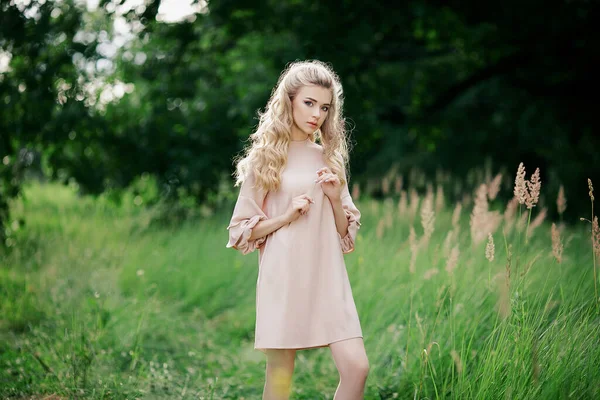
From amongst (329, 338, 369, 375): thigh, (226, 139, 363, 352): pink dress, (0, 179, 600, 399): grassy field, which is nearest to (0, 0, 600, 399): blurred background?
(0, 179, 600, 399): grassy field

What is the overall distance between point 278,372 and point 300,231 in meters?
0.67

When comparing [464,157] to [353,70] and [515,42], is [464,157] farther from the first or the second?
[353,70]

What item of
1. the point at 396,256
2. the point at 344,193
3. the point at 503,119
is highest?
the point at 503,119

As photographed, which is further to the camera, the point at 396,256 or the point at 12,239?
the point at 12,239

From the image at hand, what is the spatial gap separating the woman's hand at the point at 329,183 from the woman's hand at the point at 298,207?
95 millimetres

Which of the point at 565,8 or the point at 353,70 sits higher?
the point at 565,8

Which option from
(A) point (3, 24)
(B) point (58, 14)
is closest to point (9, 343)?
(A) point (3, 24)

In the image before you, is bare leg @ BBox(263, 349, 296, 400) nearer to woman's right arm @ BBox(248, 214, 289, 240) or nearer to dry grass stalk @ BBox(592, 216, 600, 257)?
woman's right arm @ BBox(248, 214, 289, 240)

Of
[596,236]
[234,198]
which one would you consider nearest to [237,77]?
[234,198]

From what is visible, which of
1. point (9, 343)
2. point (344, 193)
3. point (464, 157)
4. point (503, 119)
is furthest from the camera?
point (464, 157)

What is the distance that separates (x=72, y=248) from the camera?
6742 millimetres

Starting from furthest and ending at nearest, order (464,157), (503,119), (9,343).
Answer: (464,157)
(503,119)
(9,343)

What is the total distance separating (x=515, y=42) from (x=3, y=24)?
24.6 feet

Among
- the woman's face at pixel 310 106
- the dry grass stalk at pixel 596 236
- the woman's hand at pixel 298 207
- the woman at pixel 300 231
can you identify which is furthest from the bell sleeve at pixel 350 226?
the dry grass stalk at pixel 596 236
